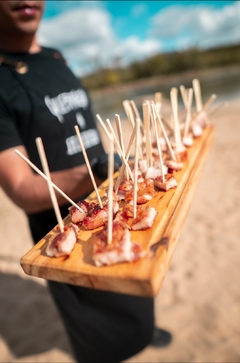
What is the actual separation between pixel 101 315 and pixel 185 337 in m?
0.89

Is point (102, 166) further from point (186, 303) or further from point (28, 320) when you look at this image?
point (28, 320)

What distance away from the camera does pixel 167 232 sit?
0.87 meters

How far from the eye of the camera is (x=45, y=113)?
1.55 metres

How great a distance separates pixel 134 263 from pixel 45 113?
3.70 feet

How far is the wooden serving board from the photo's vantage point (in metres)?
0.73

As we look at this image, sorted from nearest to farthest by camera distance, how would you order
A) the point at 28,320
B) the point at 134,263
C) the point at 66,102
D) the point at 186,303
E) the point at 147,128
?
1. the point at 134,263
2. the point at 147,128
3. the point at 66,102
4. the point at 186,303
5. the point at 28,320

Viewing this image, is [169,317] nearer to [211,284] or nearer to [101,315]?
[211,284]

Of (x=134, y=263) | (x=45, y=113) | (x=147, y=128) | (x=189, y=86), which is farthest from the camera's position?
(x=189, y=86)

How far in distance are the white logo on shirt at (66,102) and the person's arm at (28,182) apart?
392 mm

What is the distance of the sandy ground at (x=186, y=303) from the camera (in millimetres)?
2158

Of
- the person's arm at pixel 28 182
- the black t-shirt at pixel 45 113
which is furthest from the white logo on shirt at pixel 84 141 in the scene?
the person's arm at pixel 28 182

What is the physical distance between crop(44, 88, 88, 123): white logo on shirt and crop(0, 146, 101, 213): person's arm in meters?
0.39

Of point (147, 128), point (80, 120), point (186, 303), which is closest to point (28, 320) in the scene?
point (186, 303)

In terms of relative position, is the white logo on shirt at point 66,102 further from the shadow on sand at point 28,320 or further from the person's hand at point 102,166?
the shadow on sand at point 28,320
